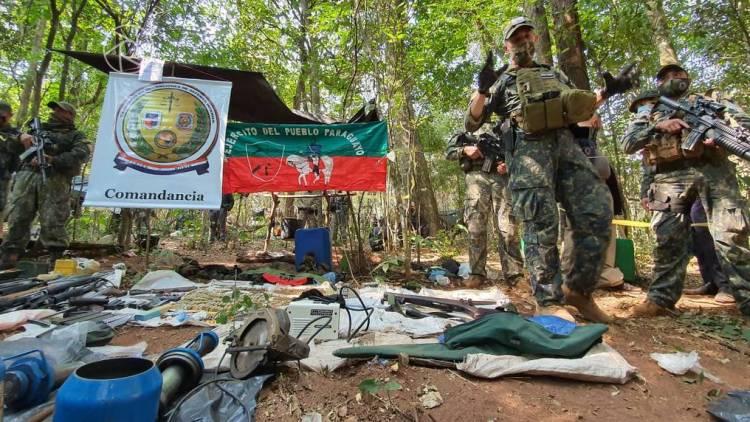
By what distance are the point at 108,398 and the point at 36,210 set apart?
4882 mm

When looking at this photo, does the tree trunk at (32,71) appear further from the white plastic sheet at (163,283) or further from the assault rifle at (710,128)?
the assault rifle at (710,128)

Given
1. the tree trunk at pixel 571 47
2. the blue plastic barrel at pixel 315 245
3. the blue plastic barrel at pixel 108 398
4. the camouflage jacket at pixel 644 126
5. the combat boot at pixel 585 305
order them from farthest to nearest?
the tree trunk at pixel 571 47
the blue plastic barrel at pixel 315 245
the camouflage jacket at pixel 644 126
the combat boot at pixel 585 305
the blue plastic barrel at pixel 108 398

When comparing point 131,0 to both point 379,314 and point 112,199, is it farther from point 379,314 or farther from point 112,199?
point 379,314

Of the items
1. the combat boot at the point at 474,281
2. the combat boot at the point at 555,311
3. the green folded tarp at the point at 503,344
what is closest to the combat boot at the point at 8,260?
the green folded tarp at the point at 503,344

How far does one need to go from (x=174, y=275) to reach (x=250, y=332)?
264 cm

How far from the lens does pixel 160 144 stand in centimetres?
388

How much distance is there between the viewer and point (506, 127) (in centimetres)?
294

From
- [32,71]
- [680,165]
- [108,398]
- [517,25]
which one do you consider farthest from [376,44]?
[32,71]

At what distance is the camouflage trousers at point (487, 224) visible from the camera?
4.31 m

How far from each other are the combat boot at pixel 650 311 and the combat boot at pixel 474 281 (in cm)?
150

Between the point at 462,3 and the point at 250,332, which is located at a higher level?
the point at 462,3

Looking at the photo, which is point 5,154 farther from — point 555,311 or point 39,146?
point 555,311

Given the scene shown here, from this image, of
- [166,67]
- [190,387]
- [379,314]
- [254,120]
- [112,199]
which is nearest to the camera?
[190,387]

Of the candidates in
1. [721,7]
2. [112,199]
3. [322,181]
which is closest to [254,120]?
[322,181]
